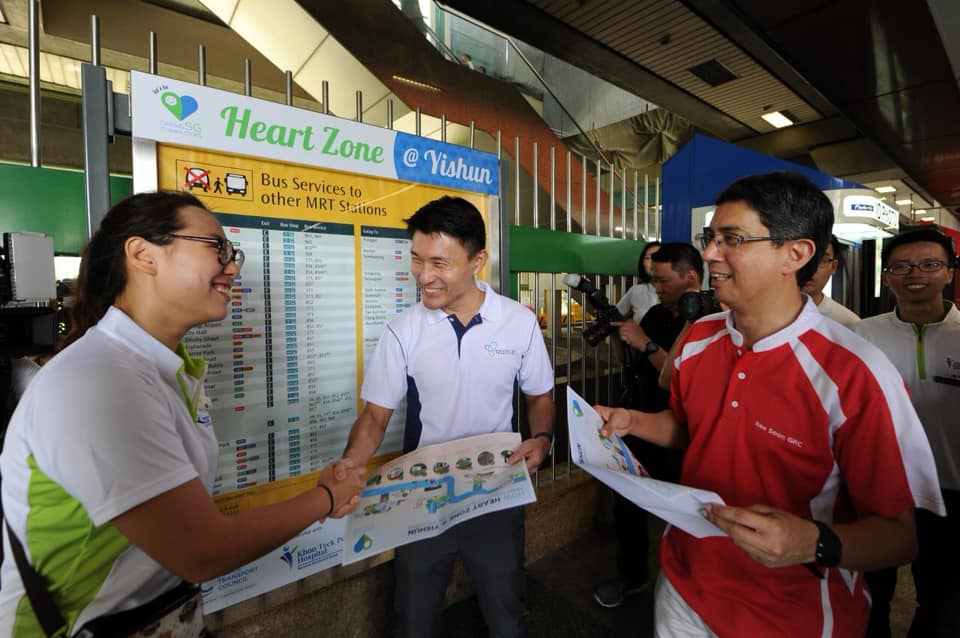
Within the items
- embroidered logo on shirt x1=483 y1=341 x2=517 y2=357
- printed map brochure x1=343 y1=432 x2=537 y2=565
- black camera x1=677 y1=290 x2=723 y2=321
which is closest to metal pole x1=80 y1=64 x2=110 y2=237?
printed map brochure x1=343 y1=432 x2=537 y2=565

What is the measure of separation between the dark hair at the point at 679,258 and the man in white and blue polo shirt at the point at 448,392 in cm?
121

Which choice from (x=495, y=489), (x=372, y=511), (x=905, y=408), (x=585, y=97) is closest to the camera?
(x=905, y=408)

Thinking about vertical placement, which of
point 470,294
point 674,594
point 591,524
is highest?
point 470,294

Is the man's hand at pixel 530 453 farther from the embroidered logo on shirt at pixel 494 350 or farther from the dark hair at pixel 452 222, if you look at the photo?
the dark hair at pixel 452 222

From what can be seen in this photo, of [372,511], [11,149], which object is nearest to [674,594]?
[372,511]

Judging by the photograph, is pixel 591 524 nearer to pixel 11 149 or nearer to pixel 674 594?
pixel 674 594

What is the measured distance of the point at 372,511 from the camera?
128cm

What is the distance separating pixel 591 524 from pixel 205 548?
2.81m

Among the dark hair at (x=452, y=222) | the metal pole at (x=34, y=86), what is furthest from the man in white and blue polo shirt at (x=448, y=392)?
the metal pole at (x=34, y=86)

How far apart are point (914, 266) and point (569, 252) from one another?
1.50 meters

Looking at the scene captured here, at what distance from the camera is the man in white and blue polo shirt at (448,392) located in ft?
5.33

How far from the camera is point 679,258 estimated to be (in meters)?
2.49

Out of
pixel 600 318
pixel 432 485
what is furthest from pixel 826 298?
pixel 432 485

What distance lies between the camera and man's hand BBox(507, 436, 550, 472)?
4.87 feet
